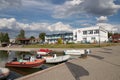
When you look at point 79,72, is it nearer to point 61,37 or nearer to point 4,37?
point 61,37

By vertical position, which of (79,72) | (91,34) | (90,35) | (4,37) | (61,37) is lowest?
(79,72)

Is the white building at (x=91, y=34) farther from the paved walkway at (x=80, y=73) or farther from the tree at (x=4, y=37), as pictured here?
the paved walkway at (x=80, y=73)

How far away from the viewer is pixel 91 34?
271 feet

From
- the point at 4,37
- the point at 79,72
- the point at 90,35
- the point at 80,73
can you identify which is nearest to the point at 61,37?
the point at 90,35

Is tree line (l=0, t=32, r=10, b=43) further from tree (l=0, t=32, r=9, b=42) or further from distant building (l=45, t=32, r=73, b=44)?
distant building (l=45, t=32, r=73, b=44)

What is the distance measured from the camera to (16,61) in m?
26.8

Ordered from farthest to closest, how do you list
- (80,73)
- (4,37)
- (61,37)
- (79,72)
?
(4,37) < (61,37) < (79,72) < (80,73)

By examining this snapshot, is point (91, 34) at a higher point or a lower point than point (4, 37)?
higher

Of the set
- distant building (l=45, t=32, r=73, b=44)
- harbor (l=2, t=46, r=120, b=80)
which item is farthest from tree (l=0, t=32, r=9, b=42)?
harbor (l=2, t=46, r=120, b=80)

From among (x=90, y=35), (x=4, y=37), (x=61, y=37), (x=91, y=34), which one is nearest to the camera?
(x=91, y=34)

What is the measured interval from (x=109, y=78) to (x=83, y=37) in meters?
74.8

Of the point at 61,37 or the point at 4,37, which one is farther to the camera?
the point at 4,37

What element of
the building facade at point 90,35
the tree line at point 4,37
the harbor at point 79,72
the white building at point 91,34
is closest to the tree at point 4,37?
the tree line at point 4,37

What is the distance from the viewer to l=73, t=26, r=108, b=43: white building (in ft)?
264
